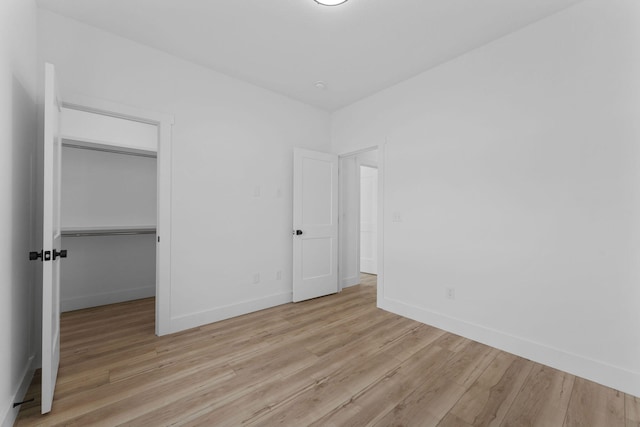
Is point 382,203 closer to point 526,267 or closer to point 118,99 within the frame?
point 526,267

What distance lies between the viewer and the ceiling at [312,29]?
213cm

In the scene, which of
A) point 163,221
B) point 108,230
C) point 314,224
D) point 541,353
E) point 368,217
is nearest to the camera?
point 541,353

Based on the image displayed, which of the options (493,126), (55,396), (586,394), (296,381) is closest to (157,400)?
(55,396)

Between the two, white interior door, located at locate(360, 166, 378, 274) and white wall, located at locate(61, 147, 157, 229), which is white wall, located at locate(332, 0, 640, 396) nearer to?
white interior door, located at locate(360, 166, 378, 274)

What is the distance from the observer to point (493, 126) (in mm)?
2531

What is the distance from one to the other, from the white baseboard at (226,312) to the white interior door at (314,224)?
0.23 m

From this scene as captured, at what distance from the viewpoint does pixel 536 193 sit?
2.27 meters

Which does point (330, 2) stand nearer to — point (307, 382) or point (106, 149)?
point (307, 382)

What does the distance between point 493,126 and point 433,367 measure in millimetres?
2150

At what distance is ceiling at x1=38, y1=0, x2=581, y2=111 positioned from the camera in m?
2.13

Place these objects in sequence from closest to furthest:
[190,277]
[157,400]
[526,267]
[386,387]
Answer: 1. [157,400]
2. [386,387]
3. [526,267]
4. [190,277]

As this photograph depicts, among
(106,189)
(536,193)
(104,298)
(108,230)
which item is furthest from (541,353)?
(106,189)

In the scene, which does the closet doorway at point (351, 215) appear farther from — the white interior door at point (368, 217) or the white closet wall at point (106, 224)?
the white closet wall at point (106, 224)

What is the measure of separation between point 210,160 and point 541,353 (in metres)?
3.52
